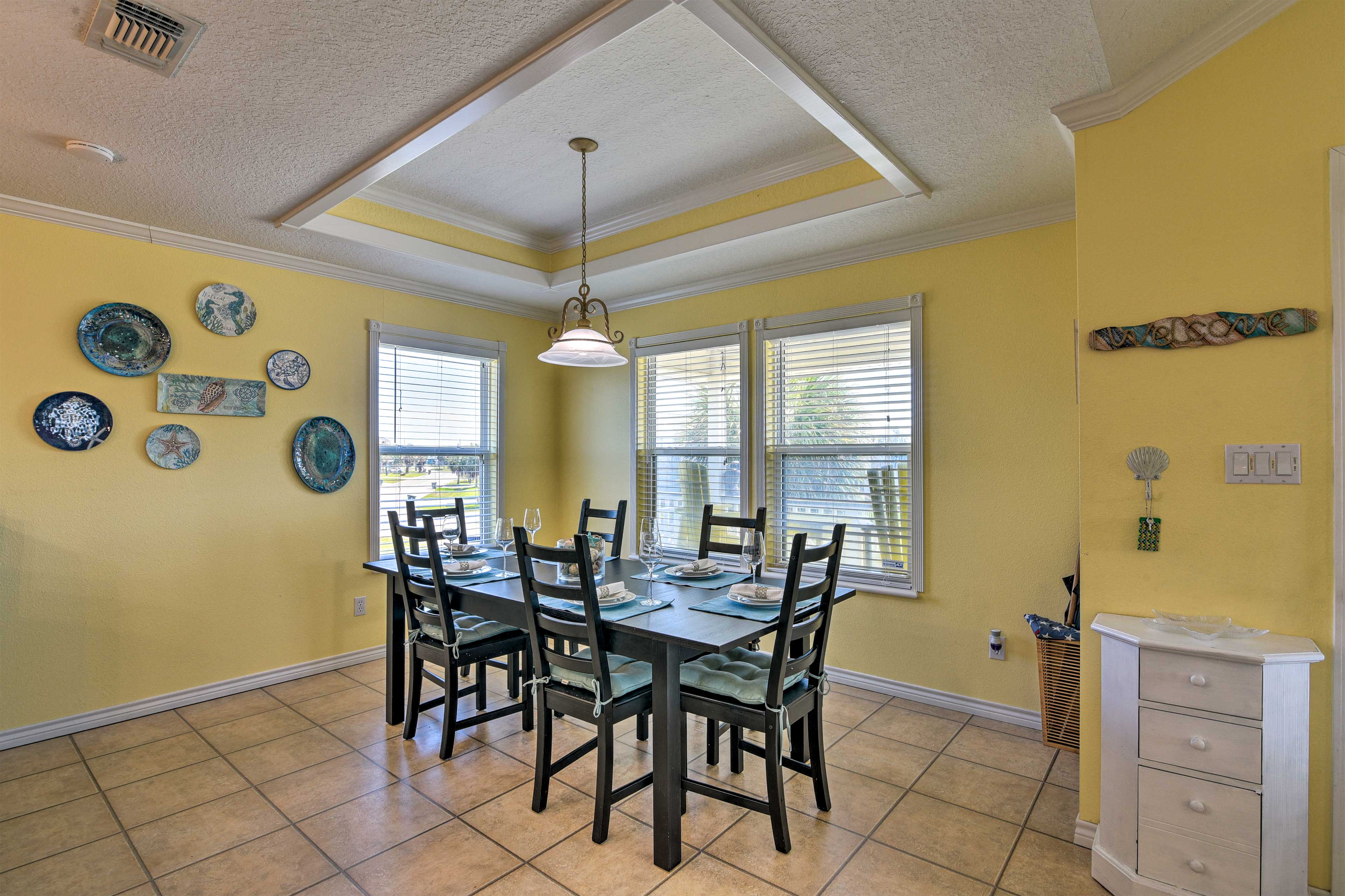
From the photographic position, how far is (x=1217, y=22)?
6.43ft

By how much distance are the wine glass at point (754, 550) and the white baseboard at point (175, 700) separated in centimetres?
292

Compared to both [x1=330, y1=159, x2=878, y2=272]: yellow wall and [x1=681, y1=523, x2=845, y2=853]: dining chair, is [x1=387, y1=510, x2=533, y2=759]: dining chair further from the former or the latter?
[x1=330, y1=159, x2=878, y2=272]: yellow wall

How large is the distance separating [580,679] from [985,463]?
2350 mm

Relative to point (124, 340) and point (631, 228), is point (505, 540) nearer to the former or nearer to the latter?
point (631, 228)

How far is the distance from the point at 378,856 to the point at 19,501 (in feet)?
8.53

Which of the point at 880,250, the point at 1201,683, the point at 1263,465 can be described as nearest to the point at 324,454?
the point at 880,250

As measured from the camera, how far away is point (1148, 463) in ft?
7.10

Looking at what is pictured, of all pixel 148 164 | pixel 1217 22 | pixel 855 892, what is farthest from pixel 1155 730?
pixel 148 164

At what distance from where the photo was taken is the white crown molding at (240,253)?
10.5ft

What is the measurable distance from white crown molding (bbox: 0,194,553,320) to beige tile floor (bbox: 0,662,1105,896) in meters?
2.56

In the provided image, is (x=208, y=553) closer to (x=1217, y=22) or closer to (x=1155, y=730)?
(x=1155, y=730)

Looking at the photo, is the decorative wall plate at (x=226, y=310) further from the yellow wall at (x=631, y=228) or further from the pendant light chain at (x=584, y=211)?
the pendant light chain at (x=584, y=211)

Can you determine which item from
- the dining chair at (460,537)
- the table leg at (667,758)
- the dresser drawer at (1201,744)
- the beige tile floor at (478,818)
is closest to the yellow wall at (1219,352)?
the dresser drawer at (1201,744)

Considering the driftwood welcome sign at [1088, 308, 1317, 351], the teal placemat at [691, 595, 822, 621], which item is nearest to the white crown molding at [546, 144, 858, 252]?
the driftwood welcome sign at [1088, 308, 1317, 351]
